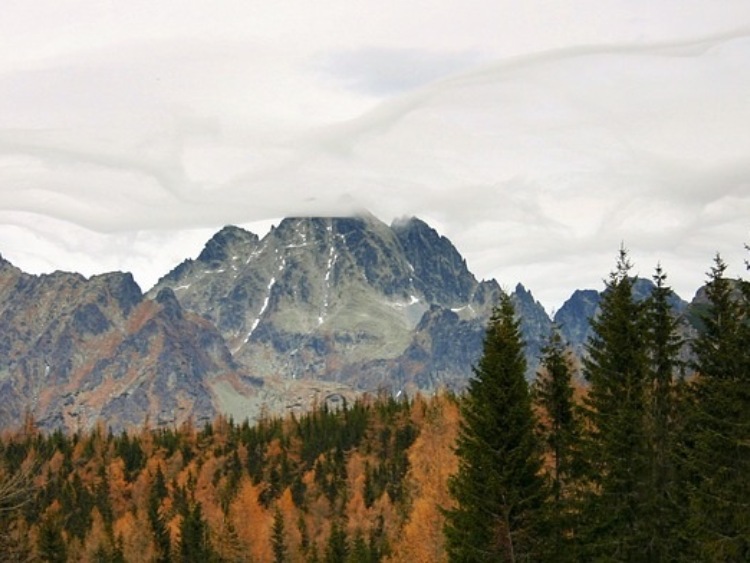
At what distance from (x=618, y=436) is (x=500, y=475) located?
5037mm

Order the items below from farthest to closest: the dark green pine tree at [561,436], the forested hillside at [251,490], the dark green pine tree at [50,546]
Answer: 1. the forested hillside at [251,490]
2. the dark green pine tree at [50,546]
3. the dark green pine tree at [561,436]

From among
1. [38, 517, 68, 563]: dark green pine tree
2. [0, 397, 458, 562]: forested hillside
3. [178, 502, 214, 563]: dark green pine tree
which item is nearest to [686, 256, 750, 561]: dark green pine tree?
[0, 397, 458, 562]: forested hillside

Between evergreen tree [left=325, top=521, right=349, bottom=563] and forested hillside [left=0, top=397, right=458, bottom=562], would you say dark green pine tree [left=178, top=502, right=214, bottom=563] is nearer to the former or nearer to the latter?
forested hillside [left=0, top=397, right=458, bottom=562]

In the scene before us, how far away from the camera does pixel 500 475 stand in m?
30.6

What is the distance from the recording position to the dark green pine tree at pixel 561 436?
34.2 metres

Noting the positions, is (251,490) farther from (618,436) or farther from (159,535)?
(618,436)

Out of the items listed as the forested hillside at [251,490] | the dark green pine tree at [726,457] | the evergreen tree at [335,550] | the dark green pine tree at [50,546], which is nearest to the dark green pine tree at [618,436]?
the dark green pine tree at [726,457]

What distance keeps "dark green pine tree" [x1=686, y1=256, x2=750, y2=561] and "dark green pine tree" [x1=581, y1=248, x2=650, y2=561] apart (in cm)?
239

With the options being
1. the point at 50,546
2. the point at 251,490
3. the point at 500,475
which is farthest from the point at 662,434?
the point at 251,490

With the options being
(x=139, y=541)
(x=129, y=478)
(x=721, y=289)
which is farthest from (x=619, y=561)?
(x=129, y=478)

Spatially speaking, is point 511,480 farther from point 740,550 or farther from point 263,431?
point 263,431

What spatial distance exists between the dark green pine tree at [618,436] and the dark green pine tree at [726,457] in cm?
239

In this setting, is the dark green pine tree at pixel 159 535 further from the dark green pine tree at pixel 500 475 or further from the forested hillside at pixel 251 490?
the dark green pine tree at pixel 500 475

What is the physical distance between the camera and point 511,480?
30.9 metres
